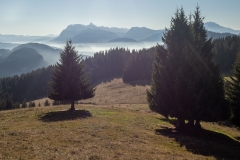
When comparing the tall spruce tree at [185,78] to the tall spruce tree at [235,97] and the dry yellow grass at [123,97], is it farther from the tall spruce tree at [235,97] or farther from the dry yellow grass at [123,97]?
the dry yellow grass at [123,97]

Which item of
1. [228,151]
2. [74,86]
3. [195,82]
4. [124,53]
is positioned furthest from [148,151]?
[124,53]

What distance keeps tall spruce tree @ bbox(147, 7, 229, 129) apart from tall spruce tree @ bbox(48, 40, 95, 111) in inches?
510

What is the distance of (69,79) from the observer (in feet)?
109

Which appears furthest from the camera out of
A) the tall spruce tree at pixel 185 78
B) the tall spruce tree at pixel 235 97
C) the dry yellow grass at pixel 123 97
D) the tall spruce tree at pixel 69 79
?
the dry yellow grass at pixel 123 97

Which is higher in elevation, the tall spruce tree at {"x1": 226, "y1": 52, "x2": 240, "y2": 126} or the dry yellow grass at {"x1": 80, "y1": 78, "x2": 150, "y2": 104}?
the tall spruce tree at {"x1": 226, "y1": 52, "x2": 240, "y2": 126}

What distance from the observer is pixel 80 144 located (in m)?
15.4

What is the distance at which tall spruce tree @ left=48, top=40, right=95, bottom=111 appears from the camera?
110 ft

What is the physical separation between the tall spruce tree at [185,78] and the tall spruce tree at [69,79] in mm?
12947

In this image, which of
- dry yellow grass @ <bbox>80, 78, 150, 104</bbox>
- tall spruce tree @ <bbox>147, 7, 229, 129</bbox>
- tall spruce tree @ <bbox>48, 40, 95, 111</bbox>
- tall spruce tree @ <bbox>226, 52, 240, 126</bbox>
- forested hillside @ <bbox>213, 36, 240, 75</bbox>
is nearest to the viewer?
tall spruce tree @ <bbox>147, 7, 229, 129</bbox>

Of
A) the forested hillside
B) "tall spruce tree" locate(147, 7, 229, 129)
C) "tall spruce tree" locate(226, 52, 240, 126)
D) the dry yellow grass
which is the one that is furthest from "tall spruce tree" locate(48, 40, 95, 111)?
the forested hillside

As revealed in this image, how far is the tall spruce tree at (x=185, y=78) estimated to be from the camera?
74.6 ft

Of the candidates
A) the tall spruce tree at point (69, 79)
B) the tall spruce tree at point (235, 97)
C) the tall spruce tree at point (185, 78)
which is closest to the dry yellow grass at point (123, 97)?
the tall spruce tree at point (69, 79)

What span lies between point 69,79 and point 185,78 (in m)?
18.2

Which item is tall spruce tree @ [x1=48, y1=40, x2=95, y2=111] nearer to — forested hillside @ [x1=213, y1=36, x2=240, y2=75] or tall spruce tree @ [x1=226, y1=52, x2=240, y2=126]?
tall spruce tree @ [x1=226, y1=52, x2=240, y2=126]
